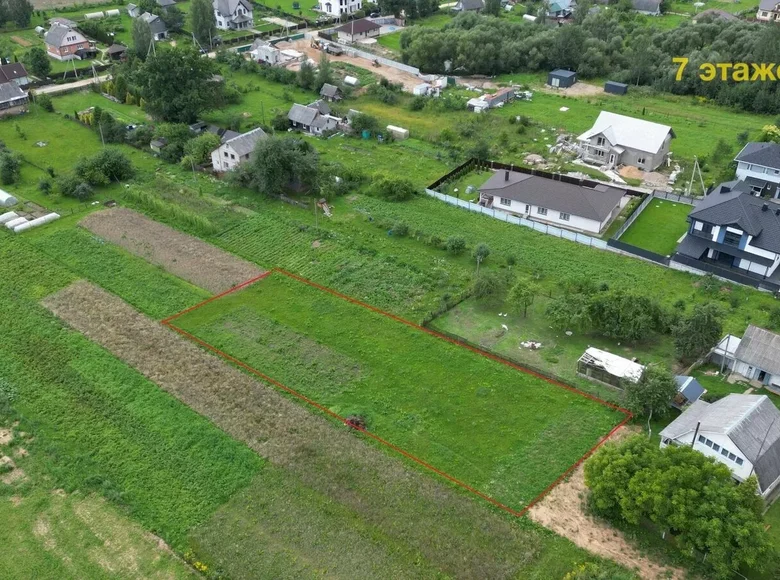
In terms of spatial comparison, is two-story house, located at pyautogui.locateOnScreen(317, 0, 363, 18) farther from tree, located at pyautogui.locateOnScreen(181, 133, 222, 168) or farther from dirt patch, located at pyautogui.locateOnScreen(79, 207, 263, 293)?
dirt patch, located at pyautogui.locateOnScreen(79, 207, 263, 293)

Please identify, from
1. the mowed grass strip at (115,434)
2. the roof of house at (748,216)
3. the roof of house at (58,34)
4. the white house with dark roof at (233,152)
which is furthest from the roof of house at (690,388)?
the roof of house at (58,34)

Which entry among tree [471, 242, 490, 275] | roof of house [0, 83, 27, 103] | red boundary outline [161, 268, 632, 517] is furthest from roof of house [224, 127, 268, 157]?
roof of house [0, 83, 27, 103]

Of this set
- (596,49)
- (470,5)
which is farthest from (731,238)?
(470,5)

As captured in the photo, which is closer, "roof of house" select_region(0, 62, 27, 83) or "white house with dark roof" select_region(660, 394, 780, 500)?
"white house with dark roof" select_region(660, 394, 780, 500)

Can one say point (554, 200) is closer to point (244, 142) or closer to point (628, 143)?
point (628, 143)

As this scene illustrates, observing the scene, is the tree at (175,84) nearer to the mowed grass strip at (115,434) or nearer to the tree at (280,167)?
the tree at (280,167)

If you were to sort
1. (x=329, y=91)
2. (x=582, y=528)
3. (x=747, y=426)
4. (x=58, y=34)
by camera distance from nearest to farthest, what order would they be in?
(x=582, y=528) → (x=747, y=426) → (x=329, y=91) → (x=58, y=34)

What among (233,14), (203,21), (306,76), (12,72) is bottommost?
(306,76)
